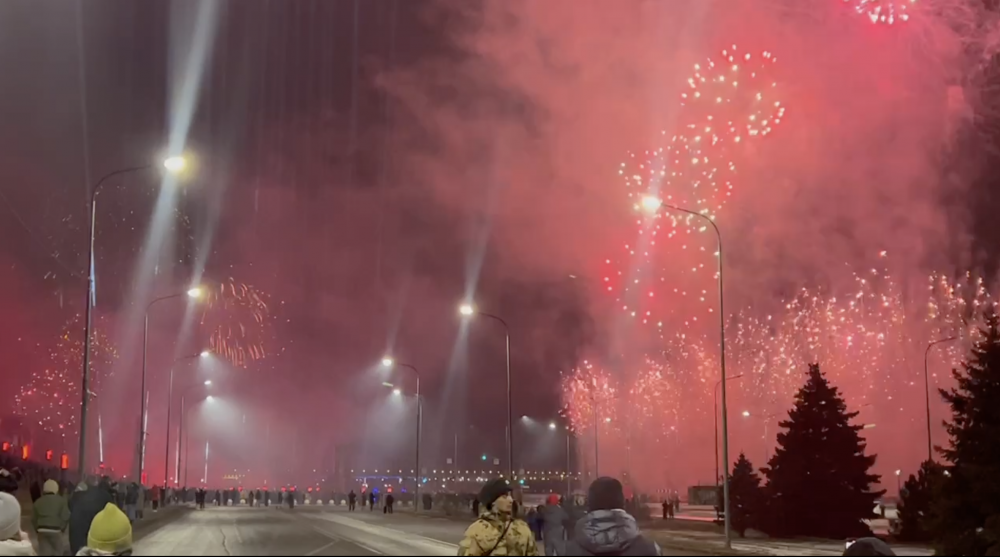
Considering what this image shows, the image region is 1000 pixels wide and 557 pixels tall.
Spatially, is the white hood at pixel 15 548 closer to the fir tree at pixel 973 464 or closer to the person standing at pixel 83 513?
the person standing at pixel 83 513

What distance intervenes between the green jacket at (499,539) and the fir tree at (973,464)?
18235 mm

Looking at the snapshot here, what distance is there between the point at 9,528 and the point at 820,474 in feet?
100

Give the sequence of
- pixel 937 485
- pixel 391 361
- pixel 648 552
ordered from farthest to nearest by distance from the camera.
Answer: pixel 391 361 < pixel 937 485 < pixel 648 552

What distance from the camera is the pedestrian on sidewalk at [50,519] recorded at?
17.9m

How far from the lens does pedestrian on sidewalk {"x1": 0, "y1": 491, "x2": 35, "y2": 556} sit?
17516mm

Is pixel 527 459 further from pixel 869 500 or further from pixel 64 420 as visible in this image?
pixel 869 500

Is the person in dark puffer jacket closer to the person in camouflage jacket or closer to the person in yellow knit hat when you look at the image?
the person in camouflage jacket

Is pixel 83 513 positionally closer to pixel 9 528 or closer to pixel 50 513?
pixel 50 513

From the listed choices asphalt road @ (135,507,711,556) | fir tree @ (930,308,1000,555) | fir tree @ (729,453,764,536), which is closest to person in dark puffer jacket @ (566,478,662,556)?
asphalt road @ (135,507,711,556)

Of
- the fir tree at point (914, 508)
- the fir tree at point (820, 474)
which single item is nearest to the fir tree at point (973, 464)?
the fir tree at point (914, 508)

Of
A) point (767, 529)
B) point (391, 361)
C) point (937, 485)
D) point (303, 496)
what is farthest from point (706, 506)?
point (937, 485)

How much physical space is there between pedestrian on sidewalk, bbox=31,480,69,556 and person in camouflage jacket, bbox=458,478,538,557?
10.1 metres

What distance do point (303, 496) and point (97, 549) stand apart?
87.0m

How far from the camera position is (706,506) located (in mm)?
86812
